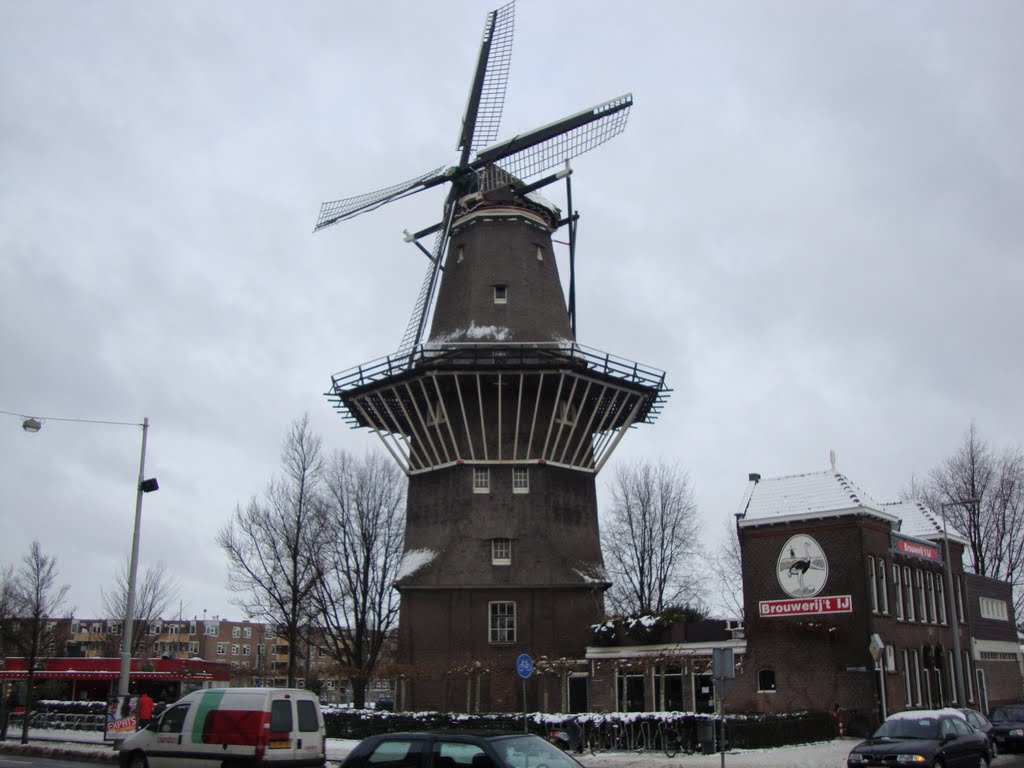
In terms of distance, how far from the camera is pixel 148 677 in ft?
178

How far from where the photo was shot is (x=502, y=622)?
37500 mm

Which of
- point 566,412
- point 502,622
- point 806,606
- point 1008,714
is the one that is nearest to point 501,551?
point 502,622

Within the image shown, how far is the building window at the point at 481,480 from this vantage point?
3903 cm

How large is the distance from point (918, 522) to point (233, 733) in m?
33.2

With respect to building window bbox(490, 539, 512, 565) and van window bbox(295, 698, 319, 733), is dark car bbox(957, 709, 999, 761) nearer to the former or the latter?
van window bbox(295, 698, 319, 733)

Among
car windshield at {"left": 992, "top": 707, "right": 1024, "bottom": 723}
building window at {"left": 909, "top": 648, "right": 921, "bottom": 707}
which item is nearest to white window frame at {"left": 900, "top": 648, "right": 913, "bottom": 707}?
building window at {"left": 909, "top": 648, "right": 921, "bottom": 707}

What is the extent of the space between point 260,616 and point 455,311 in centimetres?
1551

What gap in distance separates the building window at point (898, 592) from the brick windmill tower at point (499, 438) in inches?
442

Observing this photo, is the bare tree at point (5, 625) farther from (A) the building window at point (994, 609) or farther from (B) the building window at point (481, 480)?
(A) the building window at point (994, 609)

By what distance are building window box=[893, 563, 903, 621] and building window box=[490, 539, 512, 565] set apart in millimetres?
14373

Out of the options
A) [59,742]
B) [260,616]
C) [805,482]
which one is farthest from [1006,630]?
[59,742]

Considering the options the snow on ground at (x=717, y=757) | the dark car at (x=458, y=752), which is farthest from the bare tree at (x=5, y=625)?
the dark car at (x=458, y=752)

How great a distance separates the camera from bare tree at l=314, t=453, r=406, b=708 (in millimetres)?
42219

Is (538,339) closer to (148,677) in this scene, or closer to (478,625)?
(478,625)
